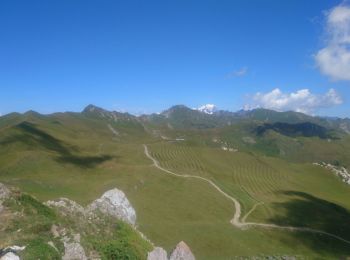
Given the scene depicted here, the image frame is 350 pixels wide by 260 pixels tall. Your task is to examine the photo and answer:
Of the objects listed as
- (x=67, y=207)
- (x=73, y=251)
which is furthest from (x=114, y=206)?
(x=73, y=251)

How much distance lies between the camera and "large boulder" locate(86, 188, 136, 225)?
30.4m

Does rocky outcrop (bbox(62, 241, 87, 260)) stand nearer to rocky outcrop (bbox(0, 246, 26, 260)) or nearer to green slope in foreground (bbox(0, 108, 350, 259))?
rocky outcrop (bbox(0, 246, 26, 260))

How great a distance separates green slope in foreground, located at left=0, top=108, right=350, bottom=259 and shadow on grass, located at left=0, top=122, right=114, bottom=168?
39cm

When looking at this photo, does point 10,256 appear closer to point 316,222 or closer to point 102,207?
point 102,207

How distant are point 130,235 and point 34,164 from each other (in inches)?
3556

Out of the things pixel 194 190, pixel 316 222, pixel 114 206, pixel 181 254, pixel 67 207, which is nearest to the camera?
pixel 67 207

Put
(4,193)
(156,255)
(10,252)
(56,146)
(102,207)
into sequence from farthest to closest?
(56,146) → (102,207) → (4,193) → (156,255) → (10,252)

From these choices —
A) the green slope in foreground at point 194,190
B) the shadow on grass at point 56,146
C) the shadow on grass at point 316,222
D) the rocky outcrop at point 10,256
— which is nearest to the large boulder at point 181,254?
the rocky outcrop at point 10,256

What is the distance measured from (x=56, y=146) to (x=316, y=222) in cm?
10710

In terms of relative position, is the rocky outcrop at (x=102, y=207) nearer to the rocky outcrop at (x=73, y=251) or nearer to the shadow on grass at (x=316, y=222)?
the rocky outcrop at (x=73, y=251)

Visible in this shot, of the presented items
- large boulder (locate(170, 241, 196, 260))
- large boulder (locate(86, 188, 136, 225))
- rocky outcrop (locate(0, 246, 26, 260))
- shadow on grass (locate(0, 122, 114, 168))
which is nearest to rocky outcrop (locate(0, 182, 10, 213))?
large boulder (locate(86, 188, 136, 225))

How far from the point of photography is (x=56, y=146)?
16100cm

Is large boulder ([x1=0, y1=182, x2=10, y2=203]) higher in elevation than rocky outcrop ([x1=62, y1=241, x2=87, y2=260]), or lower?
higher

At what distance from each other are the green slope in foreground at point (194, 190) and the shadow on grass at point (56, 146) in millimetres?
391
